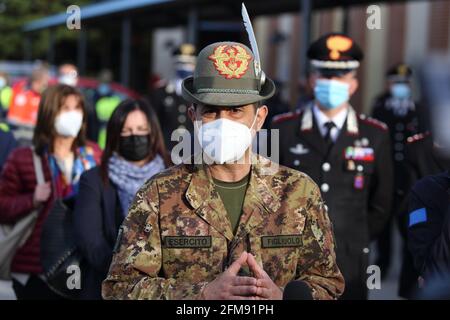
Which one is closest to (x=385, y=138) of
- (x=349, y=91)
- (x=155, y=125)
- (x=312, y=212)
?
(x=349, y=91)

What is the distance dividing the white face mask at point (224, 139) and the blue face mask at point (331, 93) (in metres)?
2.33

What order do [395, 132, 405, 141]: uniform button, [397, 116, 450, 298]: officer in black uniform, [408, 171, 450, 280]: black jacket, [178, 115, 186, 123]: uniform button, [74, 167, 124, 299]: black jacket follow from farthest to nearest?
[178, 115, 186, 123]: uniform button
[395, 132, 405, 141]: uniform button
[397, 116, 450, 298]: officer in black uniform
[74, 167, 124, 299]: black jacket
[408, 171, 450, 280]: black jacket

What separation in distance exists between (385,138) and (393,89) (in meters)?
4.67

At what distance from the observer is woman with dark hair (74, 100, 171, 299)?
14.1 feet

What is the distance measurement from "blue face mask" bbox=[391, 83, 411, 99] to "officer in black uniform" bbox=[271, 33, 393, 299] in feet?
14.0

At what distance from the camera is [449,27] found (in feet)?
54.5

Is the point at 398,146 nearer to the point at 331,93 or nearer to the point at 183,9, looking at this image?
the point at 331,93

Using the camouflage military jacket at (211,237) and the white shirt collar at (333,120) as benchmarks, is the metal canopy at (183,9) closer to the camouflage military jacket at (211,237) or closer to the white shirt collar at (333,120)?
the white shirt collar at (333,120)

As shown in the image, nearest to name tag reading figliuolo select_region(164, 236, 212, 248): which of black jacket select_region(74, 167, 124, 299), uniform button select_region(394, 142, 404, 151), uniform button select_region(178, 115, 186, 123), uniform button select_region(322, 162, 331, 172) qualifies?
black jacket select_region(74, 167, 124, 299)

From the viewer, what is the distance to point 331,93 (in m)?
5.32

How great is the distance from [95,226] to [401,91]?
6.02 m

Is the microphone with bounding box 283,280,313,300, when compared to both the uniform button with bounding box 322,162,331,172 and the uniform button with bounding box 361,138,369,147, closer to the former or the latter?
the uniform button with bounding box 322,162,331,172

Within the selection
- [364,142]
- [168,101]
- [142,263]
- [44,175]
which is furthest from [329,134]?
[168,101]

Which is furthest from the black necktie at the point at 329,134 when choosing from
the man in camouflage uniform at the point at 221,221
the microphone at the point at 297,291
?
the microphone at the point at 297,291
